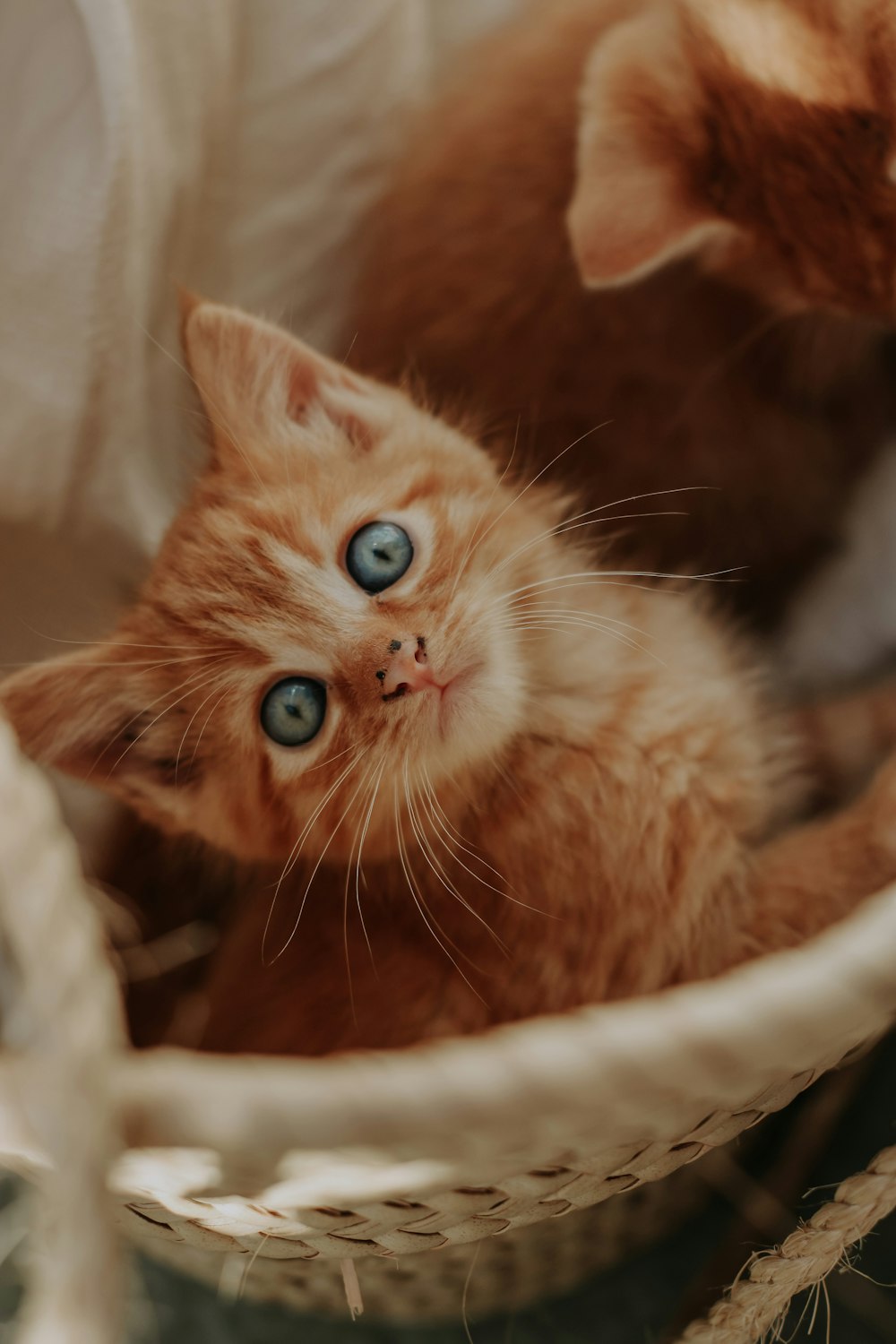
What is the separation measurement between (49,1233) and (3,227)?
1093 mm

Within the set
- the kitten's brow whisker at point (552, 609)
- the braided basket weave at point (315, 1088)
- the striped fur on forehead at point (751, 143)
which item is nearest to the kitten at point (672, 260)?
the striped fur on forehead at point (751, 143)

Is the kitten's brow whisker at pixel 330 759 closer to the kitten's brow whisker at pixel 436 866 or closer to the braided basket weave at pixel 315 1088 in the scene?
the kitten's brow whisker at pixel 436 866

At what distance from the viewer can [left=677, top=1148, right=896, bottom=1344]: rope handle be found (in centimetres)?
83

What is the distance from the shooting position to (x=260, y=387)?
113 cm

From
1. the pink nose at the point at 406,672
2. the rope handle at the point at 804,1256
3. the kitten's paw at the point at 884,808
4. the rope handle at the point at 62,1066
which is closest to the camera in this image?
the rope handle at the point at 62,1066

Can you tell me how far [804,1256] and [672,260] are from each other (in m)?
1.07

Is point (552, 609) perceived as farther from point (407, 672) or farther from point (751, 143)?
point (751, 143)

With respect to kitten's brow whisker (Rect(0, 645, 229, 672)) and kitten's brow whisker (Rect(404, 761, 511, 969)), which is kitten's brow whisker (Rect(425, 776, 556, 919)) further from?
kitten's brow whisker (Rect(0, 645, 229, 672))

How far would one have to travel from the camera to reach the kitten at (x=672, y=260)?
112 cm

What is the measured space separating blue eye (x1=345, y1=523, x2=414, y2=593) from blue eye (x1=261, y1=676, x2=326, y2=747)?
0.11m

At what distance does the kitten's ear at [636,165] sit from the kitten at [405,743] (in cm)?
26

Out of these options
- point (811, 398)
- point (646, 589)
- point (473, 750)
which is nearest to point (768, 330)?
point (811, 398)

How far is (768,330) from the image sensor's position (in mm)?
1384

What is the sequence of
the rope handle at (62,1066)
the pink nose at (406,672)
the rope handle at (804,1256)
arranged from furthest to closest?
the pink nose at (406,672), the rope handle at (804,1256), the rope handle at (62,1066)
